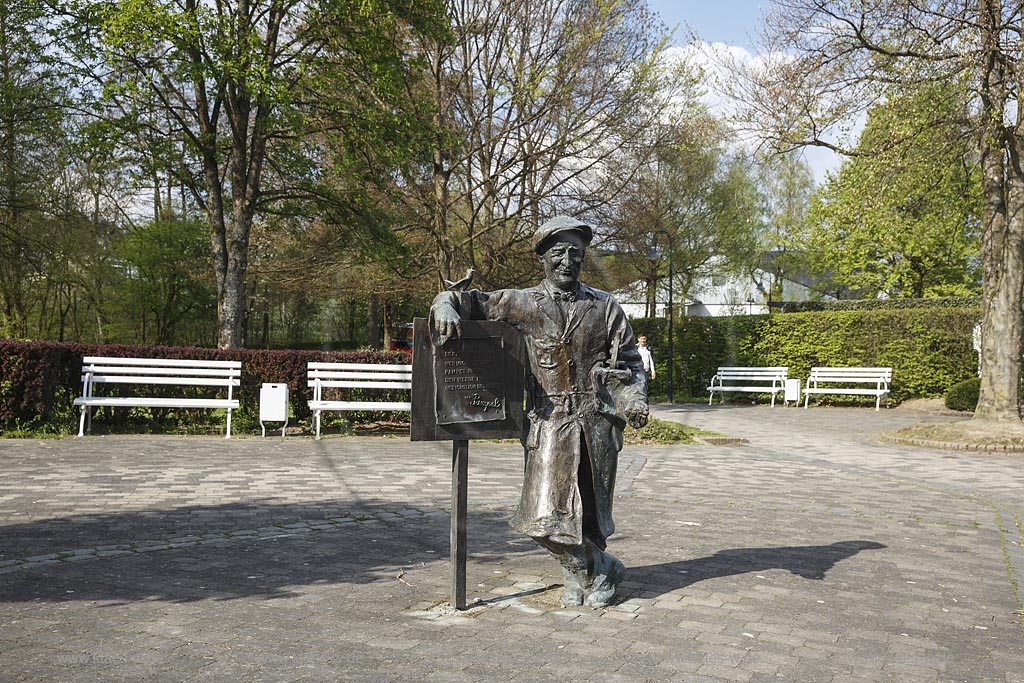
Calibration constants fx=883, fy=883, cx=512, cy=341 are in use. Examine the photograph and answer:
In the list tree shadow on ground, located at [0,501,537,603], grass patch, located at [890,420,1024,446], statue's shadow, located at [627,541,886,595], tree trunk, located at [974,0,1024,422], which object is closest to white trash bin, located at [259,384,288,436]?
tree shadow on ground, located at [0,501,537,603]

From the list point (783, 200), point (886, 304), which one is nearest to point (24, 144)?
point (886, 304)

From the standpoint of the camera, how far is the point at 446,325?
15.1 feet

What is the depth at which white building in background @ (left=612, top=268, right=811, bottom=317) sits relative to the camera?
39.9m

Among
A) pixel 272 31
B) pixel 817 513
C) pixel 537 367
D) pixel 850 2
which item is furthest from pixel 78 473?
pixel 850 2

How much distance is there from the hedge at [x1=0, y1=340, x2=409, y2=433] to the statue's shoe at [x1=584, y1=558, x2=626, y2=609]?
9.61 meters

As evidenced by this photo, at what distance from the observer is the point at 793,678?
3.89 meters

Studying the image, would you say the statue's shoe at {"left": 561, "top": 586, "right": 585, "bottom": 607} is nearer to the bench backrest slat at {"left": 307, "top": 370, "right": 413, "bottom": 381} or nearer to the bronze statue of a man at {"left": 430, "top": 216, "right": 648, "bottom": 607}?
the bronze statue of a man at {"left": 430, "top": 216, "right": 648, "bottom": 607}

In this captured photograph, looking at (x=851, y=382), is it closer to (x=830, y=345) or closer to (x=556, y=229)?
(x=830, y=345)

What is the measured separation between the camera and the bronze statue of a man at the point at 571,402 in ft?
15.5

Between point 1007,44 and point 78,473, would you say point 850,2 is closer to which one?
point 1007,44

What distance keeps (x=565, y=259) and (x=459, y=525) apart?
159cm

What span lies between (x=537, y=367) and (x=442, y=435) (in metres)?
0.67

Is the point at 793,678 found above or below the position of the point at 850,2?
below

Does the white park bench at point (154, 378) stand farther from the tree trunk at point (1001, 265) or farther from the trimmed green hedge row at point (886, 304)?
the trimmed green hedge row at point (886, 304)
